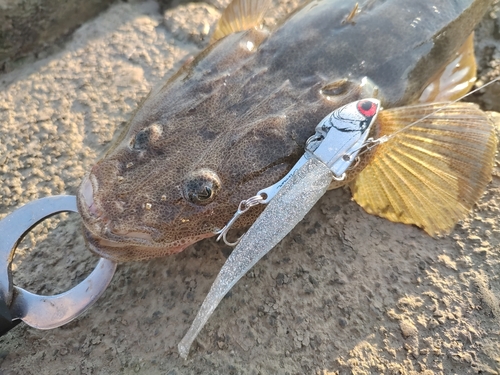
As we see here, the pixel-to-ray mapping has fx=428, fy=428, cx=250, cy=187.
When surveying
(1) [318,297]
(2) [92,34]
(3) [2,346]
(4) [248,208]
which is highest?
(2) [92,34]

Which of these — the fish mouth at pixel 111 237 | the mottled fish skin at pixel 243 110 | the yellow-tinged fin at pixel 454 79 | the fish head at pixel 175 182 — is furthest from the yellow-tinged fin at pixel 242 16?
the fish mouth at pixel 111 237

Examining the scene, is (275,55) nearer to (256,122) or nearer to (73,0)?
(256,122)

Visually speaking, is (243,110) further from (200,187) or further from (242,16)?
(242,16)

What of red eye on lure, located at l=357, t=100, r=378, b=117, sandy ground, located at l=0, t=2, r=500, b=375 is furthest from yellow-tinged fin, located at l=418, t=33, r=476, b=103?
red eye on lure, located at l=357, t=100, r=378, b=117

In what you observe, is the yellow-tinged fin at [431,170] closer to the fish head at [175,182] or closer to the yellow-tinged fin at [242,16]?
the fish head at [175,182]

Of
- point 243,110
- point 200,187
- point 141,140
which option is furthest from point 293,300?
point 141,140

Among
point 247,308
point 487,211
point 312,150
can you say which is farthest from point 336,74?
point 247,308
